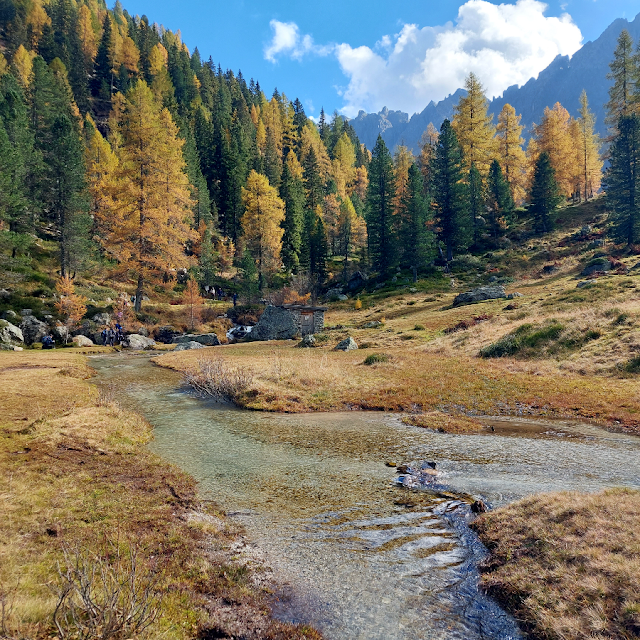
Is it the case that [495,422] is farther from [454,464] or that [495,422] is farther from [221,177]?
[221,177]

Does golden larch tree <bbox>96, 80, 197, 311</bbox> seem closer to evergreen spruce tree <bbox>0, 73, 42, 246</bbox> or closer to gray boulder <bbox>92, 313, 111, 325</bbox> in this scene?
gray boulder <bbox>92, 313, 111, 325</bbox>

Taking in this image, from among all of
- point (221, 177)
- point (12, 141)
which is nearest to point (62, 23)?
point (221, 177)

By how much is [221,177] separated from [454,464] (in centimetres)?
9038

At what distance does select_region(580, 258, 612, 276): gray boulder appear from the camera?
46312mm

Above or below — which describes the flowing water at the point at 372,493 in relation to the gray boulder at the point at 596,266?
below

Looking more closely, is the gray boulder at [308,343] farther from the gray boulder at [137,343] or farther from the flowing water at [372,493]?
the flowing water at [372,493]

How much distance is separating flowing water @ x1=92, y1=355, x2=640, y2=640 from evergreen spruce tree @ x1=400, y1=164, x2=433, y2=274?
52.0 metres

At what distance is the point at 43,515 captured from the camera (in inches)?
299

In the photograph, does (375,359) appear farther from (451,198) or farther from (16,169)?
(451,198)

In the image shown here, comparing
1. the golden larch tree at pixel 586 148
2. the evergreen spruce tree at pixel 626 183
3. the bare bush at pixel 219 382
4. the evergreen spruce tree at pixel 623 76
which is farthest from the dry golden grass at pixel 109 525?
the golden larch tree at pixel 586 148

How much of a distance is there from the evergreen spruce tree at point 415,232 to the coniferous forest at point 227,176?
1.02 feet

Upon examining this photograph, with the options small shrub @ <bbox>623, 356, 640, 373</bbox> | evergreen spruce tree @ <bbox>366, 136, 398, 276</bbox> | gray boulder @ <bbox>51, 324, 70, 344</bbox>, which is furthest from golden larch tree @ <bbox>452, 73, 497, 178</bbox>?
gray boulder @ <bbox>51, 324, 70, 344</bbox>

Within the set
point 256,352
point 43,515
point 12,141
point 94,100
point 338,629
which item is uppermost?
point 94,100

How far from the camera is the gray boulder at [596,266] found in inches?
1823
